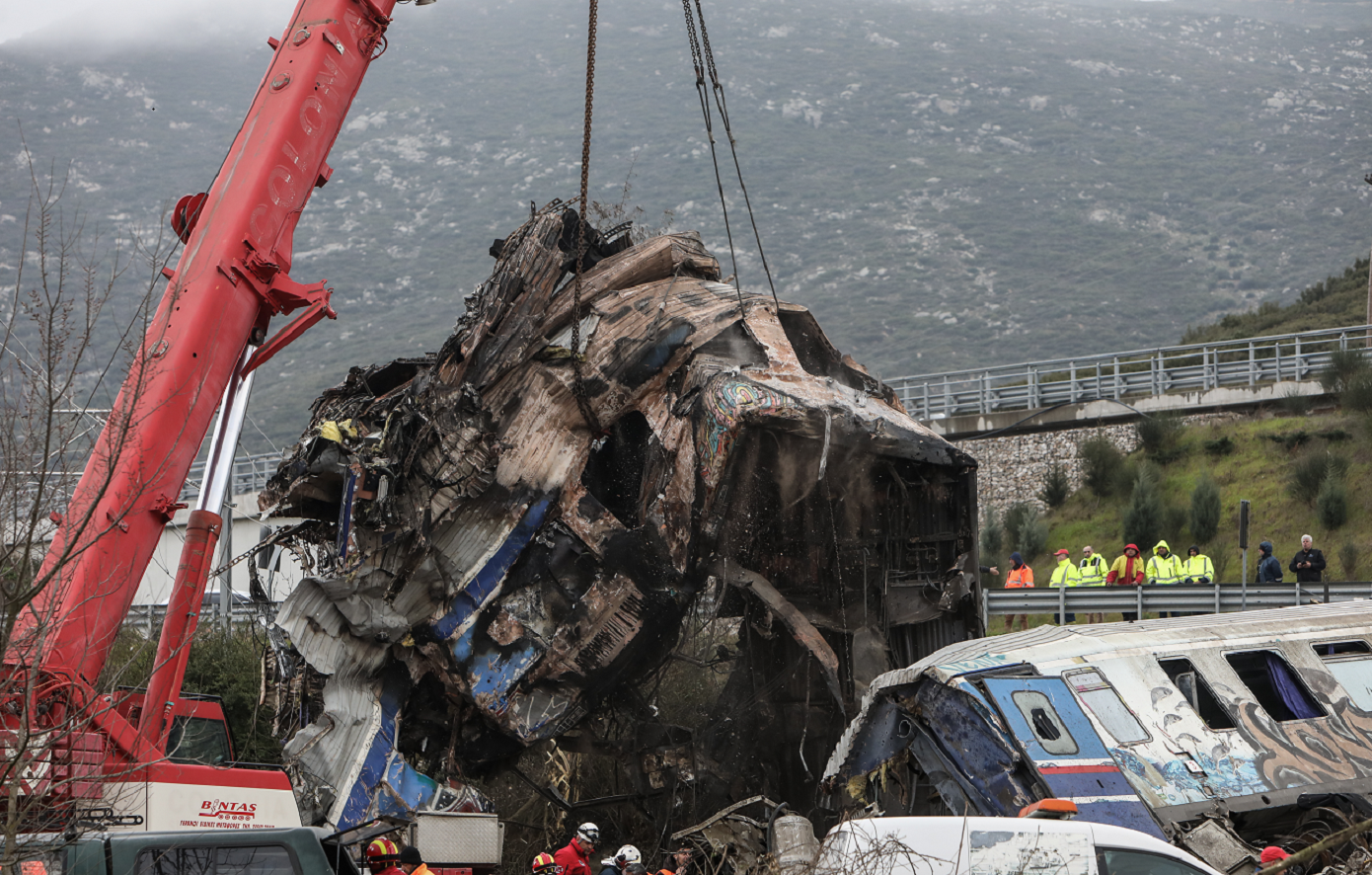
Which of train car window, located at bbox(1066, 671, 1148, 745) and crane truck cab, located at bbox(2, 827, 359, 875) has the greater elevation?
crane truck cab, located at bbox(2, 827, 359, 875)

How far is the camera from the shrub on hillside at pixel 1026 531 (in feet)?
89.0

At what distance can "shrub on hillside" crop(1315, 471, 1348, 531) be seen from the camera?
79.5ft

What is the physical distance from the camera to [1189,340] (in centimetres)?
4391

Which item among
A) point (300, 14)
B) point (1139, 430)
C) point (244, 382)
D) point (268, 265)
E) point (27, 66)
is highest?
point (27, 66)

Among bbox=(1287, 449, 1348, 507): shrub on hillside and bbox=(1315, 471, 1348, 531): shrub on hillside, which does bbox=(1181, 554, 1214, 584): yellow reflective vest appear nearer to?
bbox=(1315, 471, 1348, 531): shrub on hillside

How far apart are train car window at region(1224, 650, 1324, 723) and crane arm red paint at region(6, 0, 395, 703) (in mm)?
7884

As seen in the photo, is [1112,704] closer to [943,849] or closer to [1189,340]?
[943,849]

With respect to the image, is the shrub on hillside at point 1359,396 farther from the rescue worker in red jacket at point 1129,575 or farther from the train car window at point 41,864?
the train car window at point 41,864

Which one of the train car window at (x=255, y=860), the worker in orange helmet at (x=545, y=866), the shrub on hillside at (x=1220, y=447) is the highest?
the train car window at (x=255, y=860)

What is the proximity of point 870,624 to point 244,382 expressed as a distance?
586 cm

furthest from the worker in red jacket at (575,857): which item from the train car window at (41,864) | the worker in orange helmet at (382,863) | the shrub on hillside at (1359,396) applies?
the shrub on hillside at (1359,396)

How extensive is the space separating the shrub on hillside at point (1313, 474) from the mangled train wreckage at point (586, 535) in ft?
50.4

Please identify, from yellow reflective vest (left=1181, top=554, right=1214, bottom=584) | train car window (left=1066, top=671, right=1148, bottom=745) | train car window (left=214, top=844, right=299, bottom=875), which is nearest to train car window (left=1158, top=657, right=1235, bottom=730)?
train car window (left=1066, top=671, right=1148, bottom=745)

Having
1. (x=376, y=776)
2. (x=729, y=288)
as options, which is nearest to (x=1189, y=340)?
(x=729, y=288)
